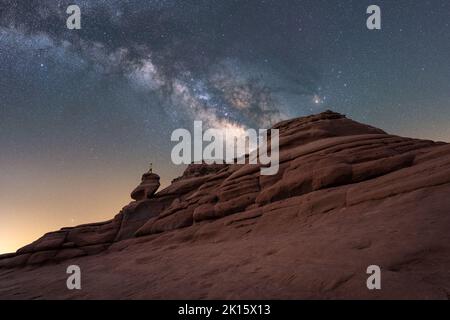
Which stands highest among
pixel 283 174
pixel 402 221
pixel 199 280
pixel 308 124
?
pixel 308 124

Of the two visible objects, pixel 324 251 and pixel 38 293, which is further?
pixel 38 293

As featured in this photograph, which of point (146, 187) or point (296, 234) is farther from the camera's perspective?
point (146, 187)

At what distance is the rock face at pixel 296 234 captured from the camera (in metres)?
8.16

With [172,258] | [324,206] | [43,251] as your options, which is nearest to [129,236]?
[43,251]

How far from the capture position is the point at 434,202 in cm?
1189

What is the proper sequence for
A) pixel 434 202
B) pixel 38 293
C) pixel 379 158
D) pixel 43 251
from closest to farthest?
pixel 434 202 → pixel 38 293 → pixel 379 158 → pixel 43 251

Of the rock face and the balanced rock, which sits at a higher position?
the balanced rock

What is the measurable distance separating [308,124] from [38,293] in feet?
80.7

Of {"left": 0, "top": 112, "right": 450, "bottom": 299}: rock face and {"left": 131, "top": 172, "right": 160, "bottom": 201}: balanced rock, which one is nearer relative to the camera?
{"left": 0, "top": 112, "right": 450, "bottom": 299}: rock face

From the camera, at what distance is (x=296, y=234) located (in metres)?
14.3

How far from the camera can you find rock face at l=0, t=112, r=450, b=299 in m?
8.16
